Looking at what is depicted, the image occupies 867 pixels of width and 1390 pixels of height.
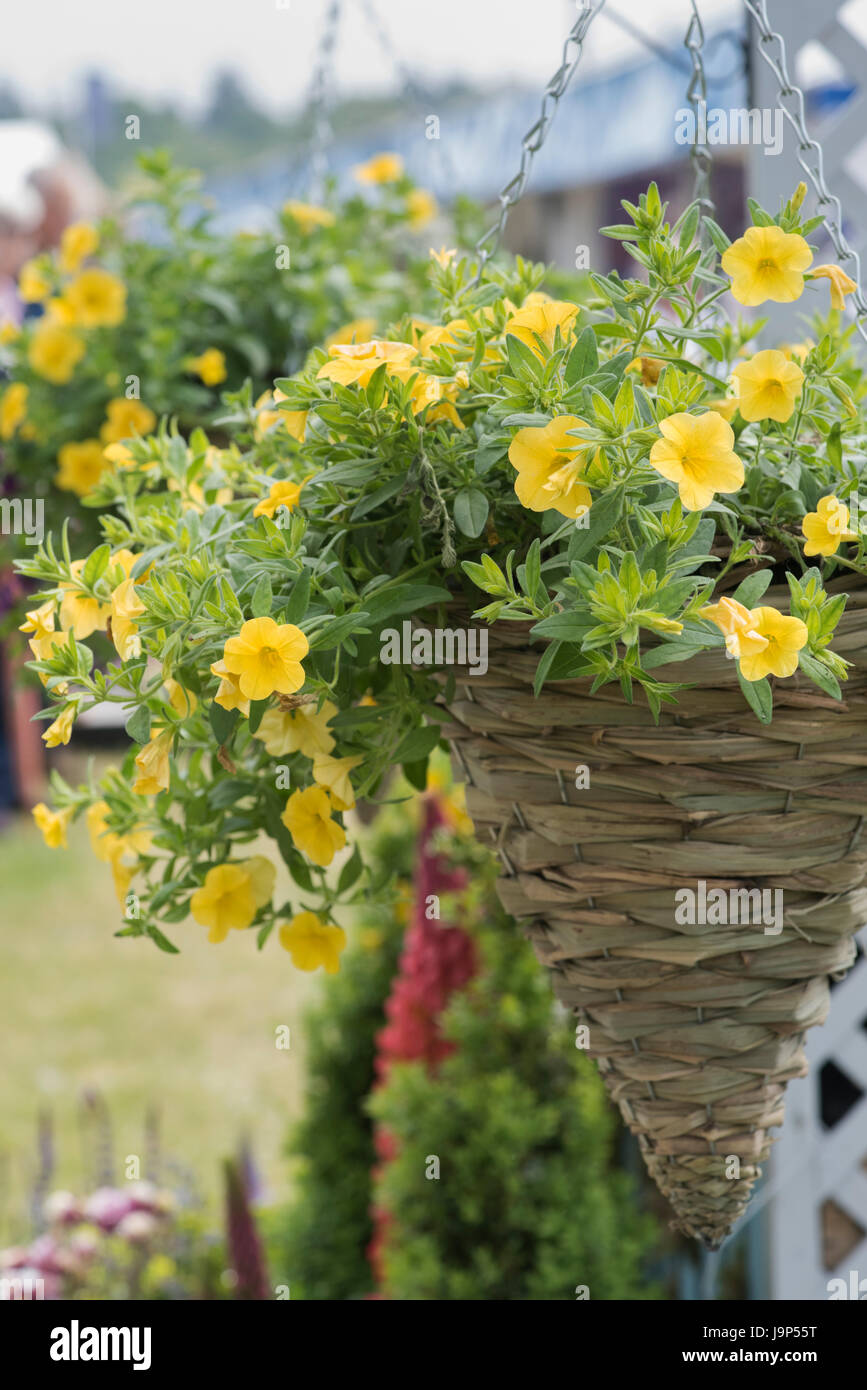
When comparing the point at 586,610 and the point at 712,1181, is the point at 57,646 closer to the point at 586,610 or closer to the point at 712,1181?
the point at 586,610

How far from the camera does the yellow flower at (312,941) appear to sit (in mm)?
645

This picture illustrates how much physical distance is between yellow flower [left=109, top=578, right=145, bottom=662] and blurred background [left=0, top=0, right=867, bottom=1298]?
431 millimetres

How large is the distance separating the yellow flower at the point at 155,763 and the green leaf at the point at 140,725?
0.05ft

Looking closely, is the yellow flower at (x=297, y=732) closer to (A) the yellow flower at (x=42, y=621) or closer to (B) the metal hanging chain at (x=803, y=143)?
(A) the yellow flower at (x=42, y=621)

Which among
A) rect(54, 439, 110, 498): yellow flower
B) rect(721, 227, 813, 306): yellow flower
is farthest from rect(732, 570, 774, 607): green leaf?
rect(54, 439, 110, 498): yellow flower

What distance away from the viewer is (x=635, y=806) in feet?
1.81

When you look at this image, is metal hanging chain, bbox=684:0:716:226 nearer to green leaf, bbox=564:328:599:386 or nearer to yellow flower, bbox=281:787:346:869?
green leaf, bbox=564:328:599:386

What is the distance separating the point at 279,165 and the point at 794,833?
24.1 feet

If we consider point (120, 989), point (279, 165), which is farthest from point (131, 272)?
point (279, 165)

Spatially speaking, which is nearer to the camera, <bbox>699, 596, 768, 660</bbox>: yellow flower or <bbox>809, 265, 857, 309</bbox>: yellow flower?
<bbox>699, 596, 768, 660</bbox>: yellow flower

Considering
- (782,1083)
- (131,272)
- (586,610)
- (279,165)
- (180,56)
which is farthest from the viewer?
(180,56)

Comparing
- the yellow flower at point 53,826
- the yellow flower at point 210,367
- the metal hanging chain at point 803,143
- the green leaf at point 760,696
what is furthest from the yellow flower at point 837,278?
the yellow flower at point 210,367

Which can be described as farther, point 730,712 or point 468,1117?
point 468,1117

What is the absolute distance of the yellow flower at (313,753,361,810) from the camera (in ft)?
1.90
